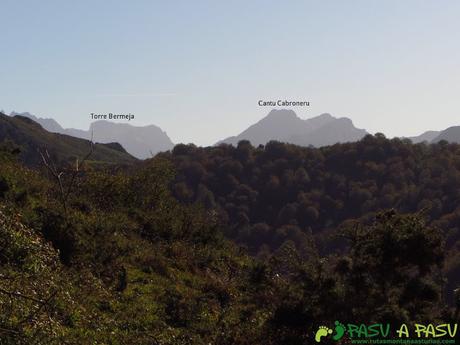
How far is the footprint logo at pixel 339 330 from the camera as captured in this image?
45.3ft

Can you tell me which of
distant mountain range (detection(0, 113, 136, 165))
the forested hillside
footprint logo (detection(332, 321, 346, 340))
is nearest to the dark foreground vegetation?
footprint logo (detection(332, 321, 346, 340))

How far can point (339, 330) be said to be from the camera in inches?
551

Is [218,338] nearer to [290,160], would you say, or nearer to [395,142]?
[290,160]

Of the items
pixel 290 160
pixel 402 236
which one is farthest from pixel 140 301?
pixel 290 160

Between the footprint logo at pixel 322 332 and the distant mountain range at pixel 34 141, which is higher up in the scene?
the distant mountain range at pixel 34 141

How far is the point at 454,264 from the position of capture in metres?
93.7

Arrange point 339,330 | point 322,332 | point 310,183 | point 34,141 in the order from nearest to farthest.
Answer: point 339,330
point 322,332
point 310,183
point 34,141

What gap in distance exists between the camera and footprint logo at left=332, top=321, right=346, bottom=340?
13812mm

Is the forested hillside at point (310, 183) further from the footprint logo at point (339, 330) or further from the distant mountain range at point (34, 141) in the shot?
the footprint logo at point (339, 330)

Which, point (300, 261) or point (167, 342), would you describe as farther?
point (300, 261)

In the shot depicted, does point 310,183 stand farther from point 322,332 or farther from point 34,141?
point 322,332

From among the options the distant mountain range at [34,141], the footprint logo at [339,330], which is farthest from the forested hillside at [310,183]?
the footprint logo at [339,330]

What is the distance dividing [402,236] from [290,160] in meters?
152

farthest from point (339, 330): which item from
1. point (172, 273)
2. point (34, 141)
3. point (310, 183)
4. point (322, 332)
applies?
point (34, 141)
